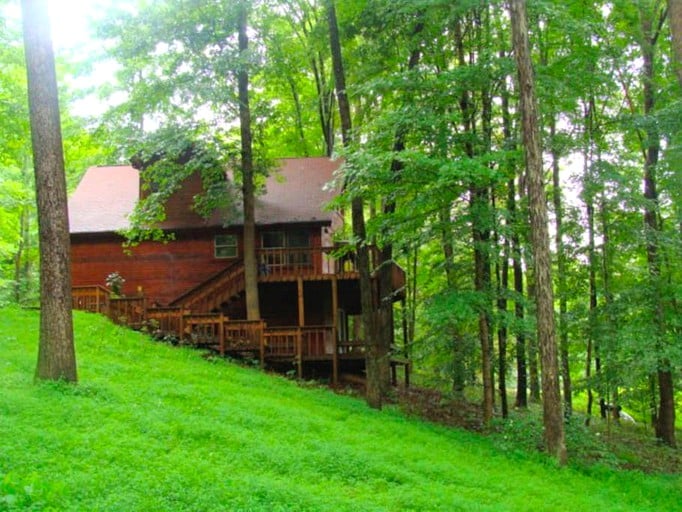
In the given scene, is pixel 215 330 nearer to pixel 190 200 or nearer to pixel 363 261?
pixel 190 200

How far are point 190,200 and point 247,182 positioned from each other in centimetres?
416

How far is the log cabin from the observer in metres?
17.6

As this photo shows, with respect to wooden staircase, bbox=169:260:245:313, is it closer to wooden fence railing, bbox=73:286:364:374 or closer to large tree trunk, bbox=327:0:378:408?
wooden fence railing, bbox=73:286:364:374

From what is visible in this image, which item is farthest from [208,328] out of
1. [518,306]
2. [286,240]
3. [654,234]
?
[654,234]

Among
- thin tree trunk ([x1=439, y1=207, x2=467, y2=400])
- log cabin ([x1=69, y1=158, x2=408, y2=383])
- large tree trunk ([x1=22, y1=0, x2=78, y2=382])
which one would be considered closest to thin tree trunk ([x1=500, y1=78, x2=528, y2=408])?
thin tree trunk ([x1=439, y1=207, x2=467, y2=400])

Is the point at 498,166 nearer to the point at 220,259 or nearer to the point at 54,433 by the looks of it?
the point at 54,433

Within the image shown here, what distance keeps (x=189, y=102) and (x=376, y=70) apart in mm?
5598

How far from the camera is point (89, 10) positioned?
16.2 meters

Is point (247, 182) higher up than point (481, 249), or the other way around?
point (247, 182)

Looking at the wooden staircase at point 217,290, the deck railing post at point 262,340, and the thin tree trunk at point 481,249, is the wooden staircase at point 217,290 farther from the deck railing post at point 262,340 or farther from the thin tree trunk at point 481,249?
the thin tree trunk at point 481,249

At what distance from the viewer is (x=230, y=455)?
7477 millimetres

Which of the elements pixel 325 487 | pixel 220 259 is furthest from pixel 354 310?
pixel 325 487

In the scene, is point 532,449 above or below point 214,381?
below

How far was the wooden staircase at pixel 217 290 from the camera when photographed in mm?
18234
